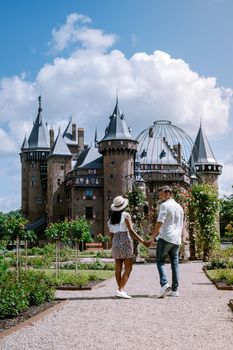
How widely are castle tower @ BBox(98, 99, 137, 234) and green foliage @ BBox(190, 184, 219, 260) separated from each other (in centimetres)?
3978

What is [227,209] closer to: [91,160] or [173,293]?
[91,160]

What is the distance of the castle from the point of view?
69.1m

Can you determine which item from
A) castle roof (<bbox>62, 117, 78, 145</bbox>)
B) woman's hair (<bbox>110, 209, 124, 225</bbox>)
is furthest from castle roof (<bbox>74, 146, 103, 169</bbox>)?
woman's hair (<bbox>110, 209, 124, 225</bbox>)

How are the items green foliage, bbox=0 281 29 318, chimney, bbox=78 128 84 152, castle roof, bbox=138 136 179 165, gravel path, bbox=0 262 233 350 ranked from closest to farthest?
gravel path, bbox=0 262 233 350, green foliage, bbox=0 281 29 318, castle roof, bbox=138 136 179 165, chimney, bbox=78 128 84 152

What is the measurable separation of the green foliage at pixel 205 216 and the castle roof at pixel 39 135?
58350 mm

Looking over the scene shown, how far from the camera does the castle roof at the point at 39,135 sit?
84688 mm

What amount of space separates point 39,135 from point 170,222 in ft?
249

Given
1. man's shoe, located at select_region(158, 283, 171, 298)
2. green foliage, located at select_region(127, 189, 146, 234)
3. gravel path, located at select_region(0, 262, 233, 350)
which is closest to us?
gravel path, located at select_region(0, 262, 233, 350)

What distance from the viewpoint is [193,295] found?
11008mm

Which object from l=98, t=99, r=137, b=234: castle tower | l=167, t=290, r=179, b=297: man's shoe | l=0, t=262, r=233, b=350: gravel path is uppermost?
l=98, t=99, r=137, b=234: castle tower

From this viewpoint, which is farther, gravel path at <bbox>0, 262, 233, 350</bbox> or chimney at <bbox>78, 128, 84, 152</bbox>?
chimney at <bbox>78, 128, 84, 152</bbox>

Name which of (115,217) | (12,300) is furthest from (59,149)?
(12,300)

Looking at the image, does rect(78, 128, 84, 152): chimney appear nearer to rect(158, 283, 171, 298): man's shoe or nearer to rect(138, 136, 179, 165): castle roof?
rect(138, 136, 179, 165): castle roof

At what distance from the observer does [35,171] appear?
84750 mm
